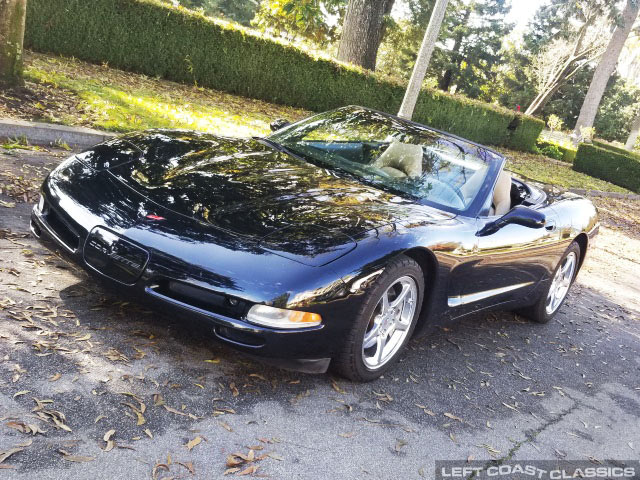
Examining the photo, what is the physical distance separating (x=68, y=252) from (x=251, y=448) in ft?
4.45

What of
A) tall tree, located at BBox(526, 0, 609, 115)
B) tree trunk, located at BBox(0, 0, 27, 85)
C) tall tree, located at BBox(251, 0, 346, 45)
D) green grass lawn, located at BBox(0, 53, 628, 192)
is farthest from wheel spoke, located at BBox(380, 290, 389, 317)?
tall tree, located at BBox(526, 0, 609, 115)

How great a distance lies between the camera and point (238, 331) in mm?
2869

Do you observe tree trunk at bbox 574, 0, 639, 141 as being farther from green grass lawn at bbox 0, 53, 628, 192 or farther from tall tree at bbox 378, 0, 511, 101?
green grass lawn at bbox 0, 53, 628, 192

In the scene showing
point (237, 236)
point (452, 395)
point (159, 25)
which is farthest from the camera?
point (159, 25)

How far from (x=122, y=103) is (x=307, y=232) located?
282 inches

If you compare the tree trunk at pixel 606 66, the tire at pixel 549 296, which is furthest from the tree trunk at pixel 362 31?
the tree trunk at pixel 606 66

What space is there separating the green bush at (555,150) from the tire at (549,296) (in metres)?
22.2

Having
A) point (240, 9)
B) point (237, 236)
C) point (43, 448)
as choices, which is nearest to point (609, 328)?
point (237, 236)

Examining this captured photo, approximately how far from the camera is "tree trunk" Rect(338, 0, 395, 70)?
1556cm

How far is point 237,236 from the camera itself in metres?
3.02

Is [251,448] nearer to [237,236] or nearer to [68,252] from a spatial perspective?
[237,236]

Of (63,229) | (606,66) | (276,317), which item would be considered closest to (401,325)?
(276,317)

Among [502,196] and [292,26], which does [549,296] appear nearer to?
[502,196]

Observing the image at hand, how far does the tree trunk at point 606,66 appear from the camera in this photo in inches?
1192
